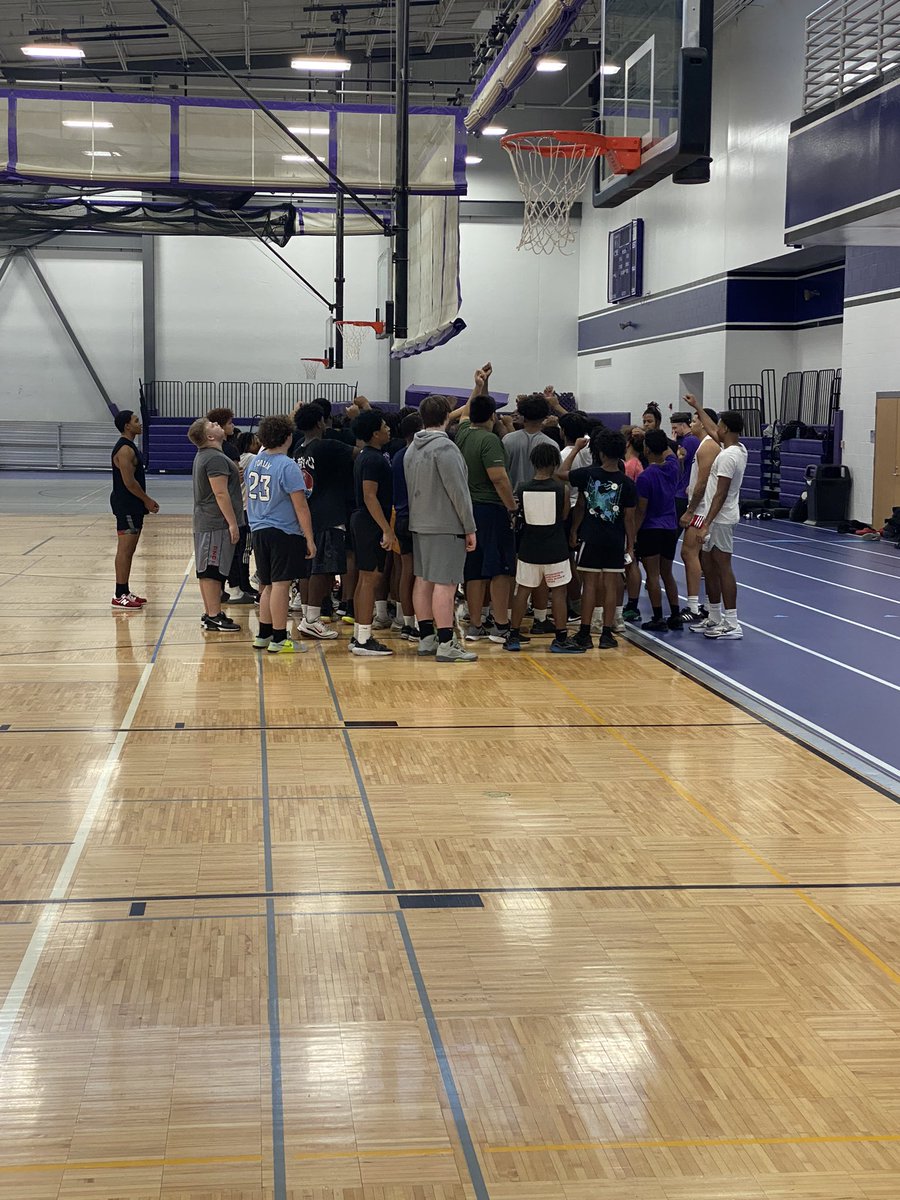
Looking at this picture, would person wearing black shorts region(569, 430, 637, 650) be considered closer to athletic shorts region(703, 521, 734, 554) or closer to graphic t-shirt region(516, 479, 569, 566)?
graphic t-shirt region(516, 479, 569, 566)

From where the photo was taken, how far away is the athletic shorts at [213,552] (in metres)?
9.65

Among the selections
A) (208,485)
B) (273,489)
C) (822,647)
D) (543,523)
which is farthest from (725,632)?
(208,485)

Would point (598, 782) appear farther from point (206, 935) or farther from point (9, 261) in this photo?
point (9, 261)

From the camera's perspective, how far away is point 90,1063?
3.31m

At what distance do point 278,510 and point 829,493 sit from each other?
12553 mm

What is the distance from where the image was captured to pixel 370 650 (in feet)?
29.4

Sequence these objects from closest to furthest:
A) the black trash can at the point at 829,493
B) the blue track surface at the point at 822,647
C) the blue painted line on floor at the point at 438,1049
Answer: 1. the blue painted line on floor at the point at 438,1049
2. the blue track surface at the point at 822,647
3. the black trash can at the point at 829,493

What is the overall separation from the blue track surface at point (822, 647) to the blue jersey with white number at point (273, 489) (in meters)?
2.94

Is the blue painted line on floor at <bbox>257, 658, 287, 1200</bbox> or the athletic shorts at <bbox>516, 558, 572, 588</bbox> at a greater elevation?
the athletic shorts at <bbox>516, 558, 572, 588</bbox>

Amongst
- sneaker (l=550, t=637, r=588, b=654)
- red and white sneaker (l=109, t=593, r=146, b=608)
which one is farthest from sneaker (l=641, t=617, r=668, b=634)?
red and white sneaker (l=109, t=593, r=146, b=608)

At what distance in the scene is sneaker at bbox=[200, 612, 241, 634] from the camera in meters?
9.87

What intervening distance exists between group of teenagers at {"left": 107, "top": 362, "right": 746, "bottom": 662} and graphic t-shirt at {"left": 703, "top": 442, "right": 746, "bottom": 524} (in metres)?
0.01

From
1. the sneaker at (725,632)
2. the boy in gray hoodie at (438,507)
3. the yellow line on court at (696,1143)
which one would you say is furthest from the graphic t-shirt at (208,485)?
the yellow line on court at (696,1143)

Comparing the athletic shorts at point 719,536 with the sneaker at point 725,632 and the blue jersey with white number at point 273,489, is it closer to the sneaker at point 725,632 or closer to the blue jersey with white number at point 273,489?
the sneaker at point 725,632
